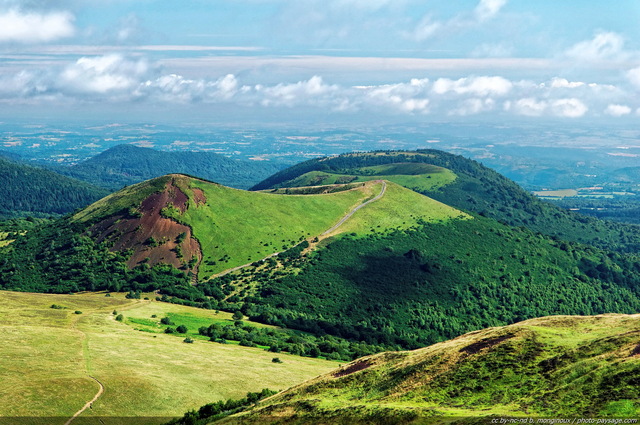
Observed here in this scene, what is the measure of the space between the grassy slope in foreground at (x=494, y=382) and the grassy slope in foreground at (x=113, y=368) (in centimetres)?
1698

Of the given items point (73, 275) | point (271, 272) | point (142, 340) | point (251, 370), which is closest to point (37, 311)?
point (142, 340)

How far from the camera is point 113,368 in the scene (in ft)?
277

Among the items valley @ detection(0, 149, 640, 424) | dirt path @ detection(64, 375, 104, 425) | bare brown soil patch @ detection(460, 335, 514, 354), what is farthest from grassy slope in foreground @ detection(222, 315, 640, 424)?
dirt path @ detection(64, 375, 104, 425)

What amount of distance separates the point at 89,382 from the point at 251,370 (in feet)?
80.6

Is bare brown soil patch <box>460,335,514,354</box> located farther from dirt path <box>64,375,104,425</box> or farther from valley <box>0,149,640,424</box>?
dirt path <box>64,375,104,425</box>

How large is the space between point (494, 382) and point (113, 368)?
53.7 meters

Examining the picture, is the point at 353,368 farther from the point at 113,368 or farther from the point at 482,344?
the point at 113,368

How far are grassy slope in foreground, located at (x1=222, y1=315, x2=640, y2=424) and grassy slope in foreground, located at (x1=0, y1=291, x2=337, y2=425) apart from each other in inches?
669

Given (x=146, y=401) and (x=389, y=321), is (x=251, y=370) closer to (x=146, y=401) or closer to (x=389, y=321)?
(x=146, y=401)

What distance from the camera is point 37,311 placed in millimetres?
117062

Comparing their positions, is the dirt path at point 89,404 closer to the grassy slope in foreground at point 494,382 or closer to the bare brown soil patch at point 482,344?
the grassy slope in foreground at point 494,382

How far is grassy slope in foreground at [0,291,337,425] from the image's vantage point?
72.4m

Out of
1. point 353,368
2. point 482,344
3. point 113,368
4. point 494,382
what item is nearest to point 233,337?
point 113,368

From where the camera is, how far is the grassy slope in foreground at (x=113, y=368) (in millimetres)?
72375
